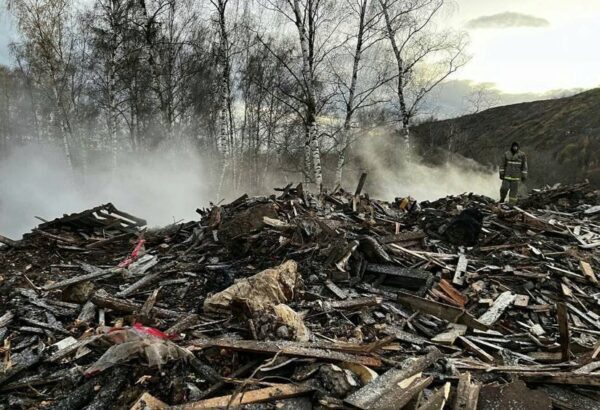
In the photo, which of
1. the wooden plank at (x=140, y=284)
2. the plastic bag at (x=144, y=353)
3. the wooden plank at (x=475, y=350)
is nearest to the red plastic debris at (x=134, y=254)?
the wooden plank at (x=140, y=284)

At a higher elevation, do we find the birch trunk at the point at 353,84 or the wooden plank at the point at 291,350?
the birch trunk at the point at 353,84

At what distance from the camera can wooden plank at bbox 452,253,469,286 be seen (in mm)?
5799

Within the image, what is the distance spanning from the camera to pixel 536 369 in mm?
3420

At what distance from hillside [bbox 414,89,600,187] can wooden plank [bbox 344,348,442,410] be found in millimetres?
20172

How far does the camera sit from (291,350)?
129 inches

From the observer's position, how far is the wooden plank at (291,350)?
324 centimetres

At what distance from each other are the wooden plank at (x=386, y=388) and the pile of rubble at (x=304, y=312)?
14 millimetres

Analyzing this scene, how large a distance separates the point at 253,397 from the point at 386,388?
982 mm

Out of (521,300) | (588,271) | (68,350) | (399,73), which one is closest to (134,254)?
(68,350)

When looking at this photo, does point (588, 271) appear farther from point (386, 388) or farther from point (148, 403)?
point (148, 403)

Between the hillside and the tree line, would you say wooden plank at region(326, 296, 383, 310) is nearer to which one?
the tree line

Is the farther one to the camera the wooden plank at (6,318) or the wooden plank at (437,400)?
the wooden plank at (6,318)

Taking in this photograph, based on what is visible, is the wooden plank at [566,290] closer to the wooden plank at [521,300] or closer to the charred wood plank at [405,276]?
the wooden plank at [521,300]

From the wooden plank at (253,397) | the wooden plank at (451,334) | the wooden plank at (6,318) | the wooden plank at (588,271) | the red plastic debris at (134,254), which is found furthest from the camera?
the red plastic debris at (134,254)
